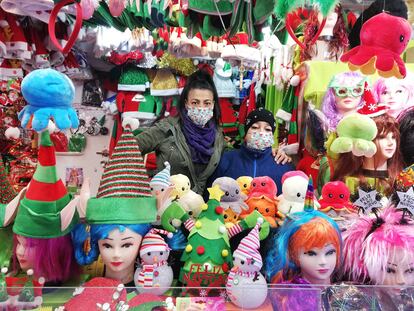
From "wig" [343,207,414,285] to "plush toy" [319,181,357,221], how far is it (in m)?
0.17

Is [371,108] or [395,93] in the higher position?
[395,93]

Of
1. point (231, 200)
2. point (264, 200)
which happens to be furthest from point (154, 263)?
point (264, 200)

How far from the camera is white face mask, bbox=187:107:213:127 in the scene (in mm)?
2434

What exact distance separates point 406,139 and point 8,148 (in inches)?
110

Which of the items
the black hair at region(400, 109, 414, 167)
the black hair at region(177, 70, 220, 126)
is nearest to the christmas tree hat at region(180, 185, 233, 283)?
the black hair at region(177, 70, 220, 126)

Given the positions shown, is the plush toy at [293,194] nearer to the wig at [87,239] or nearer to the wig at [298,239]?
the wig at [298,239]

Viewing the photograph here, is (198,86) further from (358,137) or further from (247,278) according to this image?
(247,278)

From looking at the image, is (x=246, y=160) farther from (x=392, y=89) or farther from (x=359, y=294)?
(x=359, y=294)

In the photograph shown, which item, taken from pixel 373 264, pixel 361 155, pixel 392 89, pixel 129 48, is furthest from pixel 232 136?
pixel 373 264

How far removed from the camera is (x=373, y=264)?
1.43m

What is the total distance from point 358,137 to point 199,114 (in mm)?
870

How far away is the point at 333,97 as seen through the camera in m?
2.65

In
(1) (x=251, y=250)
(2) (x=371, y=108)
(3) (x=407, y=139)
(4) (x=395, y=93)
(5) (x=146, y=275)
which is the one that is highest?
(4) (x=395, y=93)

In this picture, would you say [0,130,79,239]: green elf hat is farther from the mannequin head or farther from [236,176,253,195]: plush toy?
the mannequin head
